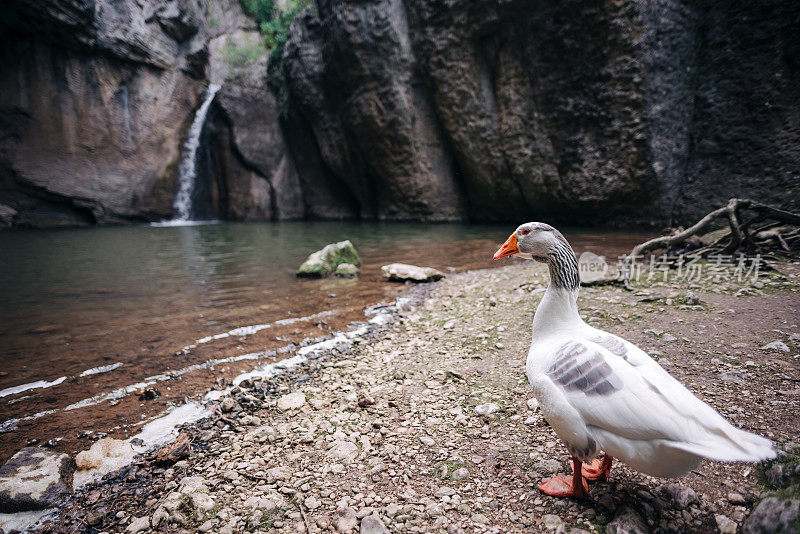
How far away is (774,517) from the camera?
1.37 metres

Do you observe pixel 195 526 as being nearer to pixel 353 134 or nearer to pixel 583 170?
pixel 583 170

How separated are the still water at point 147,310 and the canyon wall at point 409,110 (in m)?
3.91

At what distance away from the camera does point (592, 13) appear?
12.5 metres

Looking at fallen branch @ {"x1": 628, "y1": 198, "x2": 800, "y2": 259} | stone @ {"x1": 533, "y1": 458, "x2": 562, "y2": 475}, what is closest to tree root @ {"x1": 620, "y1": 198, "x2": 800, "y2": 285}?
fallen branch @ {"x1": 628, "y1": 198, "x2": 800, "y2": 259}

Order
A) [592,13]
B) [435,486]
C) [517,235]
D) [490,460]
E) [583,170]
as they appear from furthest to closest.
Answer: [583,170], [592,13], [517,235], [490,460], [435,486]

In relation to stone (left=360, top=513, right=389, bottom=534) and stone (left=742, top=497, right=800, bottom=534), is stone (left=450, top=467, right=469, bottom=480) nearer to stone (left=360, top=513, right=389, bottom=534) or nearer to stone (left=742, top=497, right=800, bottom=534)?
stone (left=360, top=513, right=389, bottom=534)

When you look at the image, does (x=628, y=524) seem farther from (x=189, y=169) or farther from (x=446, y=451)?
(x=189, y=169)

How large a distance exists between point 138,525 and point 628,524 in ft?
8.26

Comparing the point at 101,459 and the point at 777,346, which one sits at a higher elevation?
the point at 777,346

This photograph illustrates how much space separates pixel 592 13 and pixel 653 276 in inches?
454

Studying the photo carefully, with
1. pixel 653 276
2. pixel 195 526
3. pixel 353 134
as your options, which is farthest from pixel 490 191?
pixel 195 526

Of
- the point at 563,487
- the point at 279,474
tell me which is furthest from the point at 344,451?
the point at 563,487

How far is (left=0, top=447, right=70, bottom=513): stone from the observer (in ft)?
7.20

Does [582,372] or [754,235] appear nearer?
[582,372]
